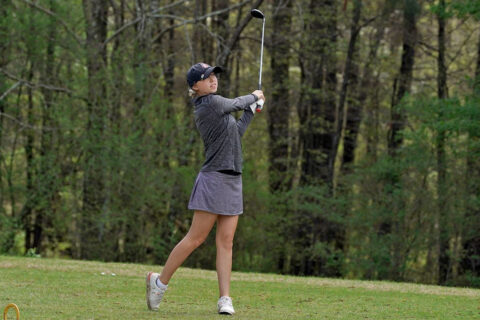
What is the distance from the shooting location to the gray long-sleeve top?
237 inches

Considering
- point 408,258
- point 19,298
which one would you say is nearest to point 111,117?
point 408,258

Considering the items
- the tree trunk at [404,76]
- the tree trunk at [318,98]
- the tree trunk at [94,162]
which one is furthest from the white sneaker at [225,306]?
the tree trunk at [404,76]

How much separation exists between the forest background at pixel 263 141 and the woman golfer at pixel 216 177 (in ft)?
27.0

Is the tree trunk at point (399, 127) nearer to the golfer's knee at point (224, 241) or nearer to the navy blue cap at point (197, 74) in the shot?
the golfer's knee at point (224, 241)

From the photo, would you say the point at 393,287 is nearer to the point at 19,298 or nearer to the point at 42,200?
the point at 19,298

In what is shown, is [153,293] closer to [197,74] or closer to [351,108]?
[197,74]

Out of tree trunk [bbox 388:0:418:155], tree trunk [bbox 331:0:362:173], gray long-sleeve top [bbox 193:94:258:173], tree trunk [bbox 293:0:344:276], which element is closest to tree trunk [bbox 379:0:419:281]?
tree trunk [bbox 388:0:418:155]

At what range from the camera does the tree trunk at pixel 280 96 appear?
23.0 m

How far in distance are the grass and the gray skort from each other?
2.62ft

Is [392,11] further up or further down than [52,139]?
further up

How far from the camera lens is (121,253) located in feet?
57.2

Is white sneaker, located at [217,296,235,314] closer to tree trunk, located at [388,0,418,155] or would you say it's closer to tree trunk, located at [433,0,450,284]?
tree trunk, located at [433,0,450,284]

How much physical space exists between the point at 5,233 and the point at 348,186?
328 inches

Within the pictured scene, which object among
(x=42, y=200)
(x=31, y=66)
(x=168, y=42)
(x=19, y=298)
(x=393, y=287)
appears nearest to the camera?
(x=19, y=298)
